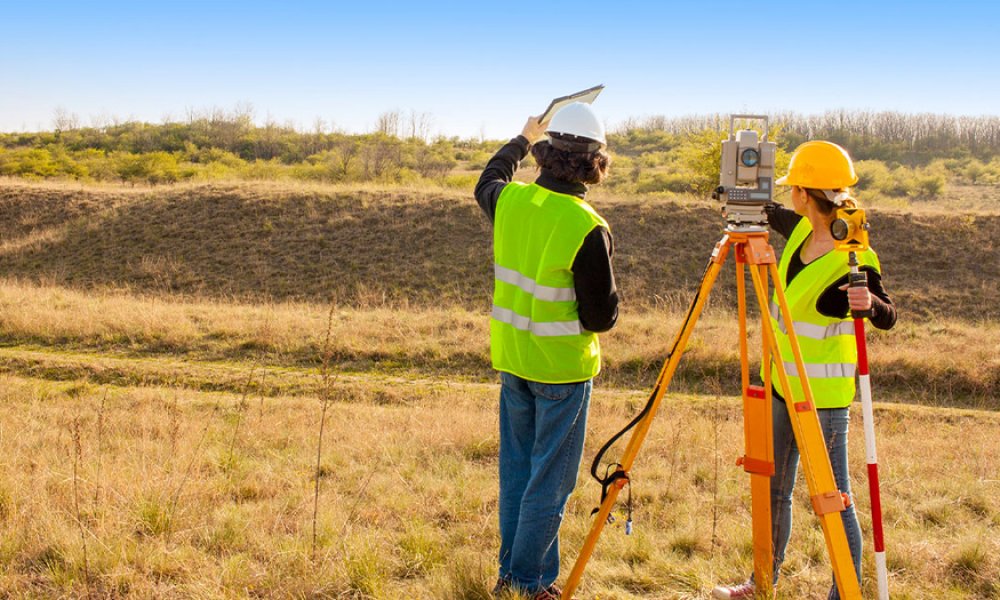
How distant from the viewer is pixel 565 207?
2.85 meters

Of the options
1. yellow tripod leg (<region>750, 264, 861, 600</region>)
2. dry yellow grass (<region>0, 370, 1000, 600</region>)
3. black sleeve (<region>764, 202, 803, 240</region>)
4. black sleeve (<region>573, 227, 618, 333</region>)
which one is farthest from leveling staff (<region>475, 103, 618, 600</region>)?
black sleeve (<region>764, 202, 803, 240</region>)

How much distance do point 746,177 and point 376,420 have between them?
506cm

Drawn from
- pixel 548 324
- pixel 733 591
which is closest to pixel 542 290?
pixel 548 324

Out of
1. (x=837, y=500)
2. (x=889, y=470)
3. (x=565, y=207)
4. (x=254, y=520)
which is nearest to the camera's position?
(x=837, y=500)

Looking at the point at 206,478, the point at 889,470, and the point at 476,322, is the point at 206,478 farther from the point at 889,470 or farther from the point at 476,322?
the point at 476,322

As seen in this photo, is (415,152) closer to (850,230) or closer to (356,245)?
(356,245)

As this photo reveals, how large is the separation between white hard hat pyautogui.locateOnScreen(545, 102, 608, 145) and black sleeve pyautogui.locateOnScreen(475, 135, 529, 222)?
530 mm

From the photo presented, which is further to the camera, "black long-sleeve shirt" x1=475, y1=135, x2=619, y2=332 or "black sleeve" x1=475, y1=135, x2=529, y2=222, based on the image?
"black sleeve" x1=475, y1=135, x2=529, y2=222

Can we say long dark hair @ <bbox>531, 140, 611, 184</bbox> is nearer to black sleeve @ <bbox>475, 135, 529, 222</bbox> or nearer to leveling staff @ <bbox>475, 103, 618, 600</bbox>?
leveling staff @ <bbox>475, 103, 618, 600</bbox>

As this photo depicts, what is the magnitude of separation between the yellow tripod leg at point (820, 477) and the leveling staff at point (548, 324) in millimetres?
672

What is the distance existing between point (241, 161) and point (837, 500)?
45768 mm

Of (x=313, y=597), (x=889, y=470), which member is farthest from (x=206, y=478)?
(x=889, y=470)

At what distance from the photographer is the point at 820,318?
9.86ft

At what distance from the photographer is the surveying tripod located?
8.66 ft
